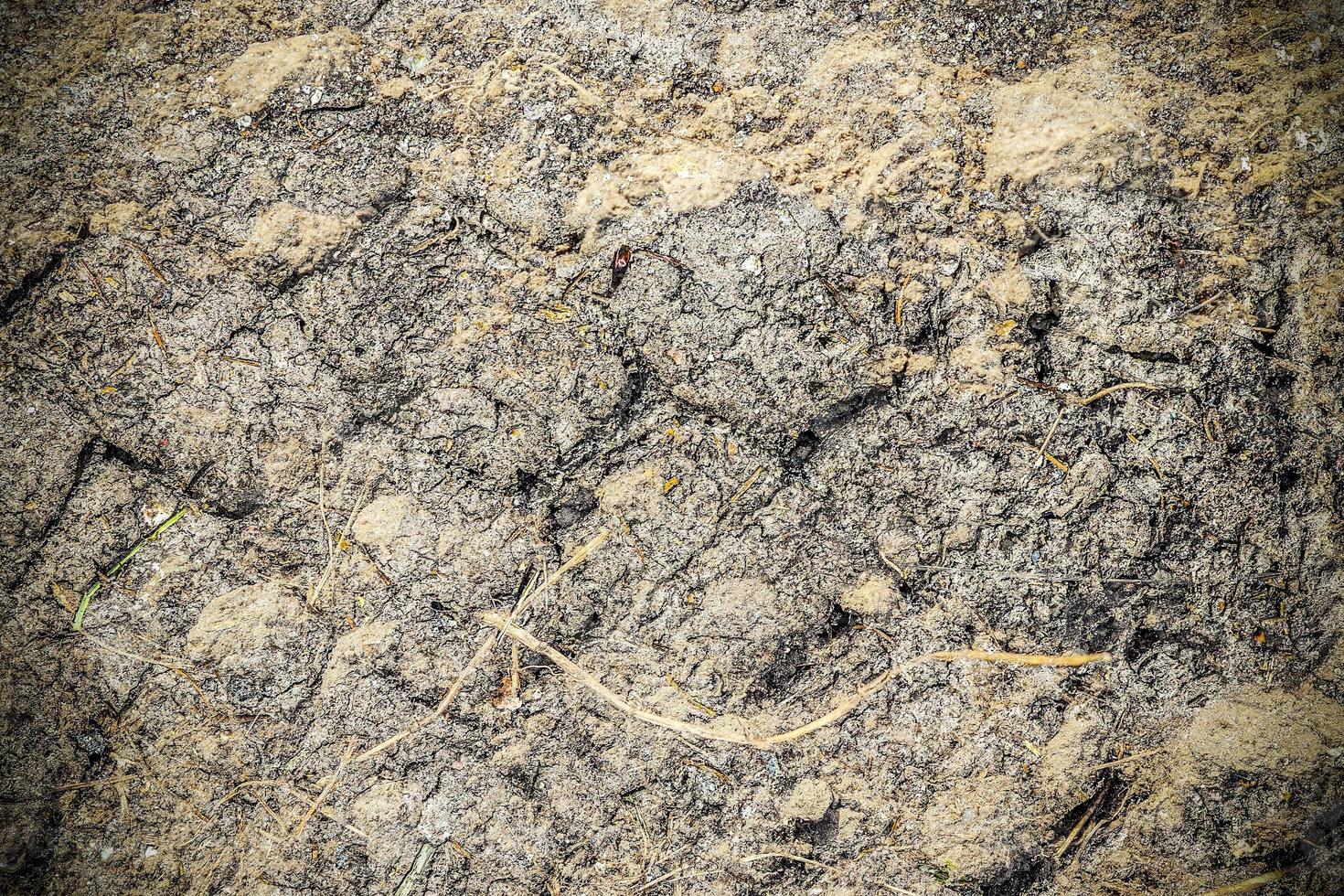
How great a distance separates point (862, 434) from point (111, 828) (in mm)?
2859

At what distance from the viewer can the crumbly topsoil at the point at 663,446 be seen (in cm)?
245

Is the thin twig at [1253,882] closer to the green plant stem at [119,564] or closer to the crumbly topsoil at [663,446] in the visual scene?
the crumbly topsoil at [663,446]

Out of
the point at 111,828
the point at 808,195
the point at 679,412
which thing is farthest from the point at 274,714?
the point at 808,195

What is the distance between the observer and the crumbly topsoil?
2447 millimetres

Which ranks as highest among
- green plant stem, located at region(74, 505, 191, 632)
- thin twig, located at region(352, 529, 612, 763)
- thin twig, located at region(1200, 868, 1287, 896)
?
green plant stem, located at region(74, 505, 191, 632)

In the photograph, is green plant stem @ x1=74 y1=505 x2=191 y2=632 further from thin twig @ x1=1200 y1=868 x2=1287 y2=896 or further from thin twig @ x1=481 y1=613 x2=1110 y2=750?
thin twig @ x1=1200 y1=868 x2=1287 y2=896

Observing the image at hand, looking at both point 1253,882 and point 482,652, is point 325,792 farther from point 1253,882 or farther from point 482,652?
point 1253,882

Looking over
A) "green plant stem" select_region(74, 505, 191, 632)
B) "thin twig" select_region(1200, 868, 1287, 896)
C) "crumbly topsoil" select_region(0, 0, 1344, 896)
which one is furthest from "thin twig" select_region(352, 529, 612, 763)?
"thin twig" select_region(1200, 868, 1287, 896)

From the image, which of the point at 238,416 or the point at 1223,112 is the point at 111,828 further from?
the point at 1223,112

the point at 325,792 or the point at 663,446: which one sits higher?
the point at 663,446

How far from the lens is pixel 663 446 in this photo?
2.48m

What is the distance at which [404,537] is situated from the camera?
2.51m

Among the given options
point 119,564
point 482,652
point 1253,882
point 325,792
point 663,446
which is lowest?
point 1253,882

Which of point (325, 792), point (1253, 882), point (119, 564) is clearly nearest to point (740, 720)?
point (325, 792)
